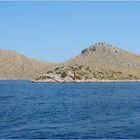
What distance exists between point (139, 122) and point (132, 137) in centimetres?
1409

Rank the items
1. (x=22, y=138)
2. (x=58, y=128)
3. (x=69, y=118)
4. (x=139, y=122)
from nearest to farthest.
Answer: (x=22, y=138) → (x=58, y=128) → (x=139, y=122) → (x=69, y=118)

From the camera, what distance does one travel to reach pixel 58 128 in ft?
210

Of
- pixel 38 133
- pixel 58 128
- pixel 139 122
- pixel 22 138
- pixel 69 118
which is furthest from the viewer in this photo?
pixel 69 118

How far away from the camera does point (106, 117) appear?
79000 mm

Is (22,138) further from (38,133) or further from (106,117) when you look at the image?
(106,117)

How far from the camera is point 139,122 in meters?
69.6

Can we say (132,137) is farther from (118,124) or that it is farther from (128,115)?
(128,115)

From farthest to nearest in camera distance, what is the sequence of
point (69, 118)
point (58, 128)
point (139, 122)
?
1. point (69, 118)
2. point (139, 122)
3. point (58, 128)

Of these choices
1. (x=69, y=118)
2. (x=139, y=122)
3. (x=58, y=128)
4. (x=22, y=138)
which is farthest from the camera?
(x=69, y=118)

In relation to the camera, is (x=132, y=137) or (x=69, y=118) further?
(x=69, y=118)

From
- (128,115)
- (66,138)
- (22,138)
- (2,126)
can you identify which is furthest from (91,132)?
(128,115)

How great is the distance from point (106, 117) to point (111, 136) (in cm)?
2219

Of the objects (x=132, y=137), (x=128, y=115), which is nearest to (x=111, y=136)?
(x=132, y=137)

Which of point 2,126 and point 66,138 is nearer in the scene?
point 66,138
